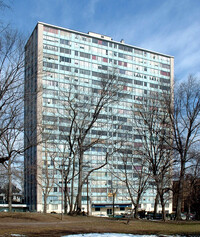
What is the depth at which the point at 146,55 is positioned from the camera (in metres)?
88.8

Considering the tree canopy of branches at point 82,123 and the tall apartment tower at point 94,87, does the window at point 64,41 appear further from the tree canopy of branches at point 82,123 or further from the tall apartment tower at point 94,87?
the tree canopy of branches at point 82,123

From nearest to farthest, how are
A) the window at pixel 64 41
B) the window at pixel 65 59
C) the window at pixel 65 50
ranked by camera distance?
the window at pixel 65 59 → the window at pixel 65 50 → the window at pixel 64 41

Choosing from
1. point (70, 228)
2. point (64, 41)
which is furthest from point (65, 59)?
point (70, 228)

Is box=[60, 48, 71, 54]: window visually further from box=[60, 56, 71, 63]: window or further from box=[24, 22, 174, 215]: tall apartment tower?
box=[60, 56, 71, 63]: window

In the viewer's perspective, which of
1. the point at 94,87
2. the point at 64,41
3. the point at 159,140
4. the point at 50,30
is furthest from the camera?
the point at 94,87

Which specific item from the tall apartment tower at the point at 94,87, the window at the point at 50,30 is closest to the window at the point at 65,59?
the tall apartment tower at the point at 94,87

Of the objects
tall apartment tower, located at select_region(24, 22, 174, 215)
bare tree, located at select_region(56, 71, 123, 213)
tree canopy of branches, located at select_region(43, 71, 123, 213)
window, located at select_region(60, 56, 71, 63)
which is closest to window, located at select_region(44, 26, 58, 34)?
tall apartment tower, located at select_region(24, 22, 174, 215)

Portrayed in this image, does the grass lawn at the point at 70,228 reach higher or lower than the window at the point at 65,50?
lower

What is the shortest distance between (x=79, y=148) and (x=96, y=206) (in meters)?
48.1

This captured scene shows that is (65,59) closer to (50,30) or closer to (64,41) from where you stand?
(64,41)

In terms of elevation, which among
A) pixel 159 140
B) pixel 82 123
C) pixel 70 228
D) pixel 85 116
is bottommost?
pixel 70 228

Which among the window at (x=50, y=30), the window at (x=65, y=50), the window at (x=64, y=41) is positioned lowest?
the window at (x=65, y=50)

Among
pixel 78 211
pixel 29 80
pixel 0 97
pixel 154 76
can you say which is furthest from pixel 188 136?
pixel 154 76

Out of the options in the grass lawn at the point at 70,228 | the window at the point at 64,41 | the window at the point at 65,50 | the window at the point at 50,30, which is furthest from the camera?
the window at the point at 64,41
